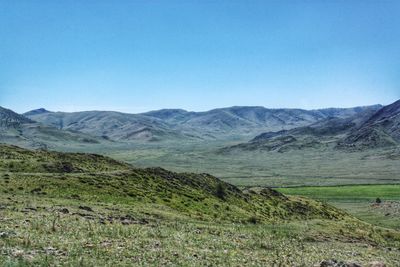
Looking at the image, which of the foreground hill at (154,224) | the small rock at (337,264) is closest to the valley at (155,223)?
the foreground hill at (154,224)

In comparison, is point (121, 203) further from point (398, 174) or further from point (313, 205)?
point (398, 174)

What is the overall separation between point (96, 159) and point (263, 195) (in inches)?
1070

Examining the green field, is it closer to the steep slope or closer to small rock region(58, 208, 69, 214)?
the steep slope

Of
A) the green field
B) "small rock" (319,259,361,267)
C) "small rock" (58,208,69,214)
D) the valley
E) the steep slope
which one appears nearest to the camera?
the valley

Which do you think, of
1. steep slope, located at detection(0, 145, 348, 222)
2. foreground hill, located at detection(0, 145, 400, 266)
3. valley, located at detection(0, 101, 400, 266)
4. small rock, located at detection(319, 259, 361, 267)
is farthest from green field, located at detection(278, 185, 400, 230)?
small rock, located at detection(319, 259, 361, 267)

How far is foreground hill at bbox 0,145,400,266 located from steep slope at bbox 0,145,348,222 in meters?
0.15

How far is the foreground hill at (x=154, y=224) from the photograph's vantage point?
22203 mm

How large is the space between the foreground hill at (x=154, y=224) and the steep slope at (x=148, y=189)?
15 cm

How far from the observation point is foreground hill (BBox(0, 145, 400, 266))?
874 inches

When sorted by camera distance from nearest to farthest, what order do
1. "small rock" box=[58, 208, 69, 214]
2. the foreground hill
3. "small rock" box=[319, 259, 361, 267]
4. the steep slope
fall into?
the foreground hill < "small rock" box=[319, 259, 361, 267] < "small rock" box=[58, 208, 69, 214] < the steep slope

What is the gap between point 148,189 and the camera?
186ft

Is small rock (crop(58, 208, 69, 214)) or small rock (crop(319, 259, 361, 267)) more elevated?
small rock (crop(58, 208, 69, 214))

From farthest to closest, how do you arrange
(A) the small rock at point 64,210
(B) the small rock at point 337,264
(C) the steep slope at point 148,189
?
1. (C) the steep slope at point 148,189
2. (A) the small rock at point 64,210
3. (B) the small rock at point 337,264

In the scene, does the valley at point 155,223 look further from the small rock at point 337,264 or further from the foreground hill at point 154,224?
the small rock at point 337,264
